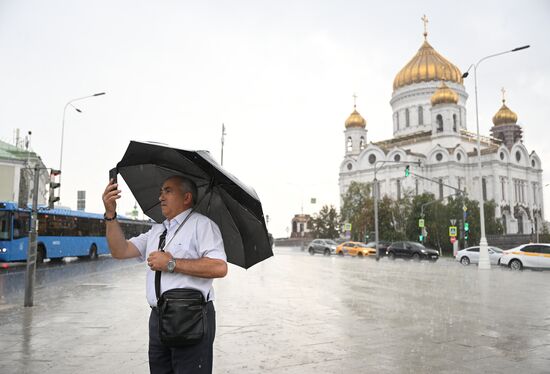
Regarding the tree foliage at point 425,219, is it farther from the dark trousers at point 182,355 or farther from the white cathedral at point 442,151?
the dark trousers at point 182,355

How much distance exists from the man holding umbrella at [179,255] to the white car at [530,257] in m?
26.4

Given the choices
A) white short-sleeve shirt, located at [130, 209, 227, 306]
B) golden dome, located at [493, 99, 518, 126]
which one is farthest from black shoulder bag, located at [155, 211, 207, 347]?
golden dome, located at [493, 99, 518, 126]

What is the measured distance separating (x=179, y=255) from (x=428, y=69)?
78.6 m

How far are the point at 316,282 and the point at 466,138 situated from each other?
213 ft

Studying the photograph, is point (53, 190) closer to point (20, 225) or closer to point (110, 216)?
point (110, 216)

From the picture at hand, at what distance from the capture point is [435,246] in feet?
173

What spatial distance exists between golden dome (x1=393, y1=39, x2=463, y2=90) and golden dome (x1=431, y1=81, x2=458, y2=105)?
16.9ft

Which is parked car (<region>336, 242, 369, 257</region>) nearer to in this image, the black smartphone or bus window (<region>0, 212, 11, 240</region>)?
bus window (<region>0, 212, 11, 240</region>)

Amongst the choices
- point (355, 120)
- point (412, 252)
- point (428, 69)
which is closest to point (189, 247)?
point (412, 252)

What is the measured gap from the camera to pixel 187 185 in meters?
3.43

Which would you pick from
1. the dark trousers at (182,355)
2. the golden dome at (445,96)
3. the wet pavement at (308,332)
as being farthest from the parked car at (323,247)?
the dark trousers at (182,355)

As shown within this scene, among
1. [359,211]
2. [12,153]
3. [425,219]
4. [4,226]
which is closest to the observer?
[4,226]

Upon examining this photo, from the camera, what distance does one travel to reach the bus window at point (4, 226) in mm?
21672

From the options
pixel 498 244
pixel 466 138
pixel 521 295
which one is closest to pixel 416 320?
pixel 521 295
